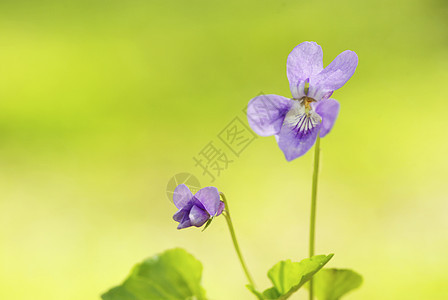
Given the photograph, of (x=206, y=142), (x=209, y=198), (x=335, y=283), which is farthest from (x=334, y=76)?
(x=206, y=142)

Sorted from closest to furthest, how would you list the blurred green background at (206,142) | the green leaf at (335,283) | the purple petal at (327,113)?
the purple petal at (327,113) → the green leaf at (335,283) → the blurred green background at (206,142)

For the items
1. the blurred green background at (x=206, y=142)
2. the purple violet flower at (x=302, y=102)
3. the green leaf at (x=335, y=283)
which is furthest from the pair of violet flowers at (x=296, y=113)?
the blurred green background at (x=206, y=142)

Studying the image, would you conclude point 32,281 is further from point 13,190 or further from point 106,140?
point 106,140

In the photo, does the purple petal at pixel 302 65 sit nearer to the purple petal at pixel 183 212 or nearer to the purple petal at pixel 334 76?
the purple petal at pixel 334 76

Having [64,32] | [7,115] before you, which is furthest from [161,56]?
[7,115]

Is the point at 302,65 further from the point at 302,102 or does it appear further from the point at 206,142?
the point at 206,142

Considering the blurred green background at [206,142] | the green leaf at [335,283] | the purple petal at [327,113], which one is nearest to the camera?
the purple petal at [327,113]
